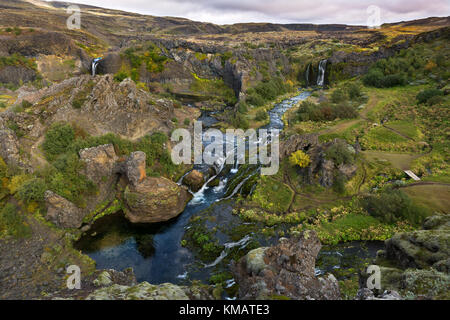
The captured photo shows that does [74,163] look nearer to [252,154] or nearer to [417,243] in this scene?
[252,154]

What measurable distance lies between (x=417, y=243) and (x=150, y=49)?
97.3 meters

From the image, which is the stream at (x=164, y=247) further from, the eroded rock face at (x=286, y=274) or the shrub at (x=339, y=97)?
the shrub at (x=339, y=97)

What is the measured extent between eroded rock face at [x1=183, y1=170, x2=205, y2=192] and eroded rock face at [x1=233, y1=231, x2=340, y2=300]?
18555mm

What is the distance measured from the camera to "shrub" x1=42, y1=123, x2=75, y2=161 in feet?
102

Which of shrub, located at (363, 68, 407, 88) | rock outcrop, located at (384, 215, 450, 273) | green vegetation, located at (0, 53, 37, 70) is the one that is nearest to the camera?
rock outcrop, located at (384, 215, 450, 273)

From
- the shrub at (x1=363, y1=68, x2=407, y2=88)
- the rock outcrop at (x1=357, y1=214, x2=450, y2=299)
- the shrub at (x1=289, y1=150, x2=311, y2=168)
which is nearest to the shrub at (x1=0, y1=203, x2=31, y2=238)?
the rock outcrop at (x1=357, y1=214, x2=450, y2=299)

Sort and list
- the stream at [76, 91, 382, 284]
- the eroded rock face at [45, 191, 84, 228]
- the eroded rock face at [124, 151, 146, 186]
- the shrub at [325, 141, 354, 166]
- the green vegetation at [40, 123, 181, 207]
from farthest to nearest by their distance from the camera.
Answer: the eroded rock face at [124, 151, 146, 186] → the shrub at [325, 141, 354, 166] → the green vegetation at [40, 123, 181, 207] → the eroded rock face at [45, 191, 84, 228] → the stream at [76, 91, 382, 284]

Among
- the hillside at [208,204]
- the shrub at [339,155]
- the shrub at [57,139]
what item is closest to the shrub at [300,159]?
the hillside at [208,204]

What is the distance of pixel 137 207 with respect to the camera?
2827 centimetres

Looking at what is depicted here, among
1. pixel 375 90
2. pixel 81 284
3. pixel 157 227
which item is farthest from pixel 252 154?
pixel 375 90

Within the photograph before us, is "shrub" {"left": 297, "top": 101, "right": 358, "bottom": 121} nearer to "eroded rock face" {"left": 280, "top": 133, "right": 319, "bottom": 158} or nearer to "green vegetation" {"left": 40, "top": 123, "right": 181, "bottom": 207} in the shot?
"eroded rock face" {"left": 280, "top": 133, "right": 319, "bottom": 158}

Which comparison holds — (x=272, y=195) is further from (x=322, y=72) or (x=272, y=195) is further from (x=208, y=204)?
(x=322, y=72)

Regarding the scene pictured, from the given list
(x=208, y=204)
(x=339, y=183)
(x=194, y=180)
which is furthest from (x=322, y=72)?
(x=208, y=204)

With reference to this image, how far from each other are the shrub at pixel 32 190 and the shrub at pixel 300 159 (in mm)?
29797
